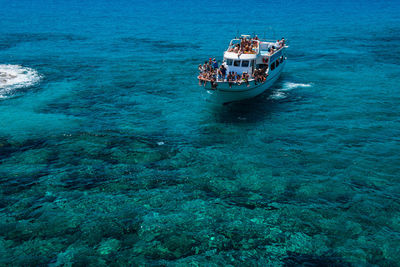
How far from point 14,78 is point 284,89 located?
3774 cm

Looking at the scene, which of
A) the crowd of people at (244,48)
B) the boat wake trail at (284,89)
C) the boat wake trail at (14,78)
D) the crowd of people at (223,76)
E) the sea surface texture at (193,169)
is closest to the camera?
the sea surface texture at (193,169)

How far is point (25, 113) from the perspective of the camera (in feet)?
117

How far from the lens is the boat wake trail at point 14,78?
141 feet

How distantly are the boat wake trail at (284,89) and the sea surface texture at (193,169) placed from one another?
0.15 meters

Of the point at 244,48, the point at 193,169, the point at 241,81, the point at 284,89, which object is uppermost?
the point at 244,48

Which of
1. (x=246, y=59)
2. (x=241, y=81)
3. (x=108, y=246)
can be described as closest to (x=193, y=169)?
(x=108, y=246)

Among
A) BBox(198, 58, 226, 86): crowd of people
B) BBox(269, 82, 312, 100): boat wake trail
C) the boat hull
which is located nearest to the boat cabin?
BBox(198, 58, 226, 86): crowd of people

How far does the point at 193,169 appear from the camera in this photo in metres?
25.2

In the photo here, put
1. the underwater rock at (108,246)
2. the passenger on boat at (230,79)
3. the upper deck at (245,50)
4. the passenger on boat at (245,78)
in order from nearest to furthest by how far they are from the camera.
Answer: the underwater rock at (108,246) < the passenger on boat at (230,79) < the passenger on boat at (245,78) < the upper deck at (245,50)

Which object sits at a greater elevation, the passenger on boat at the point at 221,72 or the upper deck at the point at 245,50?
the upper deck at the point at 245,50

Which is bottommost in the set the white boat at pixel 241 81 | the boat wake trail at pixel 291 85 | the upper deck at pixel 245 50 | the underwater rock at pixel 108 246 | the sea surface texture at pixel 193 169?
the underwater rock at pixel 108 246

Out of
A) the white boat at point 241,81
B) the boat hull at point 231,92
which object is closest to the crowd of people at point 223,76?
the white boat at point 241,81

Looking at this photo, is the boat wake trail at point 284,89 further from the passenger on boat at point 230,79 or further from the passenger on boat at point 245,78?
the passenger on boat at point 230,79

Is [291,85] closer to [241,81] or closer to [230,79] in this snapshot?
[241,81]
